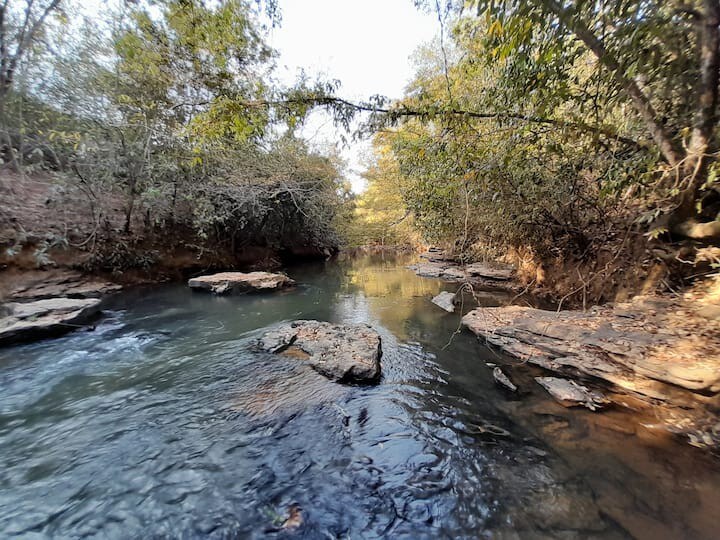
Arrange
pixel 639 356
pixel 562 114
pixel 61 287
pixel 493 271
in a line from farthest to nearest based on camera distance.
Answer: pixel 493 271 < pixel 61 287 < pixel 562 114 < pixel 639 356

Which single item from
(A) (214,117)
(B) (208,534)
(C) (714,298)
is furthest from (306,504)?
(C) (714,298)

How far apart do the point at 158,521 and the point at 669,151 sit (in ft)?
20.9

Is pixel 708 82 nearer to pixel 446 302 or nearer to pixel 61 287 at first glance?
pixel 446 302

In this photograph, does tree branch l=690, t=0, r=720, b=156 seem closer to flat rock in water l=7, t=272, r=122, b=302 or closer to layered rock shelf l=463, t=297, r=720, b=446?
layered rock shelf l=463, t=297, r=720, b=446

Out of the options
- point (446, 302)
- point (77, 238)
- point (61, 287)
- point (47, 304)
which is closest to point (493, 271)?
point (446, 302)

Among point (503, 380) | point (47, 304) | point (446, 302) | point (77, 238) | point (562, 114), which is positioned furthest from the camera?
point (77, 238)

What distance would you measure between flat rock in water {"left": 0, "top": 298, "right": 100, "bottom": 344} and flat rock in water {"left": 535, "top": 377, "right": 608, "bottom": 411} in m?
8.38

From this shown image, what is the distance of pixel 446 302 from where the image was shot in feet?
25.6

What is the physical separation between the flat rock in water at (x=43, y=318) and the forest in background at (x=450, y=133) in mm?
2994

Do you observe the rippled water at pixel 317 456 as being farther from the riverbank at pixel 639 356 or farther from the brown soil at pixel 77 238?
the brown soil at pixel 77 238

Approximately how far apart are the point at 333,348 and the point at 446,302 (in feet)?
13.7

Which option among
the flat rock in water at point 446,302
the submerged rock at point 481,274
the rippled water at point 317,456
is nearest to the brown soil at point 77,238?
the rippled water at point 317,456

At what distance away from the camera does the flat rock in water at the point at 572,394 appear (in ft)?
10.9

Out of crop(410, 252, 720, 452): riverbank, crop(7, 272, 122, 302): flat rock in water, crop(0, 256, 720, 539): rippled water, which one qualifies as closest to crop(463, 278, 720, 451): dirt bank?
crop(410, 252, 720, 452): riverbank
